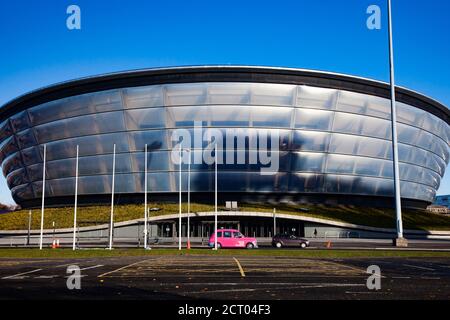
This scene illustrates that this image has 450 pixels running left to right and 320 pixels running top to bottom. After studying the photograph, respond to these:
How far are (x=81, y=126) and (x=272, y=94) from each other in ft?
89.2

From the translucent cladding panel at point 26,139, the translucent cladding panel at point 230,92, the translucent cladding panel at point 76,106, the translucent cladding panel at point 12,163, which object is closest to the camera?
the translucent cladding panel at point 230,92

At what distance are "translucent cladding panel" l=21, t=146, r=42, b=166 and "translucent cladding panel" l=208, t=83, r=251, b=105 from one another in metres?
29.4

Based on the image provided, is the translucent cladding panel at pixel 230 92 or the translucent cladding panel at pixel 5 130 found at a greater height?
the translucent cladding panel at pixel 230 92

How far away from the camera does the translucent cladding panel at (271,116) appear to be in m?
56.6

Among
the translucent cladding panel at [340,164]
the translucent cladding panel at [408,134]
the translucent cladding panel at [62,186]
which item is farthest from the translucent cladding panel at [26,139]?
the translucent cladding panel at [408,134]

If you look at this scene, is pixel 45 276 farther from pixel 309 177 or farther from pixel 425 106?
pixel 425 106

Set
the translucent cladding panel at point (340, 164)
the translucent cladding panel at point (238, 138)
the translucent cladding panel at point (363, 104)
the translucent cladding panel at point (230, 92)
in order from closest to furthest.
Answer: the translucent cladding panel at point (230, 92)
the translucent cladding panel at point (238, 138)
the translucent cladding panel at point (363, 104)
the translucent cladding panel at point (340, 164)

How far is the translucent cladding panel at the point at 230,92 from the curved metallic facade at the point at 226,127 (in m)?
0.13

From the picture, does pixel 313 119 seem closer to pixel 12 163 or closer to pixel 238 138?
pixel 238 138

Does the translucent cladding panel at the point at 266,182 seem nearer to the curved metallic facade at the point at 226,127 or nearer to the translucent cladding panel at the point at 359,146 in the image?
the curved metallic facade at the point at 226,127

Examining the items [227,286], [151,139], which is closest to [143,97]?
[151,139]
